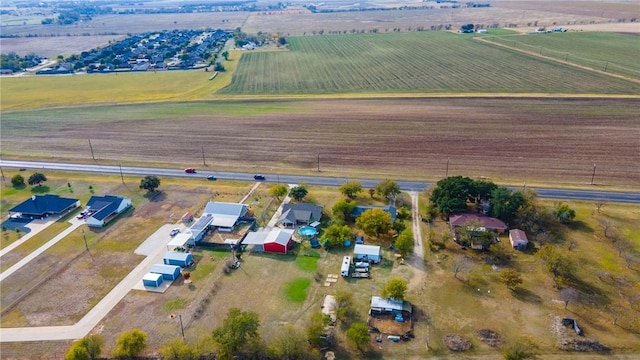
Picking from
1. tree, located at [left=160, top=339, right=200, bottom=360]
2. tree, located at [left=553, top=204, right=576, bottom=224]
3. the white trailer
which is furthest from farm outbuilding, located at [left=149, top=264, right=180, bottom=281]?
tree, located at [left=553, top=204, right=576, bottom=224]

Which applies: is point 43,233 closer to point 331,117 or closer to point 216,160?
point 216,160

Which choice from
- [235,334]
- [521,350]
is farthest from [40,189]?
[521,350]

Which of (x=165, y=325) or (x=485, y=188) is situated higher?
(x=485, y=188)

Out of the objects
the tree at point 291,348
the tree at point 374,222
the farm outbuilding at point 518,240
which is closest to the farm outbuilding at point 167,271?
the tree at point 291,348

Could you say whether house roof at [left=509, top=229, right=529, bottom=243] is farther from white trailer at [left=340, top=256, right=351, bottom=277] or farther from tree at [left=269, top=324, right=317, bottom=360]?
tree at [left=269, top=324, right=317, bottom=360]

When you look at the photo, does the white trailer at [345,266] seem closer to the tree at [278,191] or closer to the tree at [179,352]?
the tree at [179,352]

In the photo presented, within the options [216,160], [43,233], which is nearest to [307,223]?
[216,160]

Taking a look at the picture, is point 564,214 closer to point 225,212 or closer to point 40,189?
point 225,212
